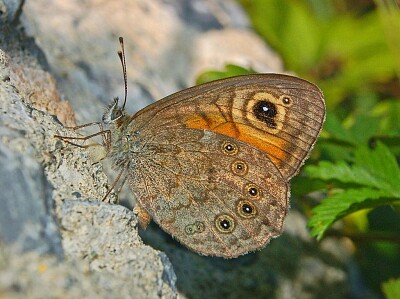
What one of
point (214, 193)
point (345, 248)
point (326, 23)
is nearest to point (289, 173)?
point (214, 193)

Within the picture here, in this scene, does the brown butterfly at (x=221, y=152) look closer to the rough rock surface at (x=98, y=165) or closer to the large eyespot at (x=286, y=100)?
the large eyespot at (x=286, y=100)

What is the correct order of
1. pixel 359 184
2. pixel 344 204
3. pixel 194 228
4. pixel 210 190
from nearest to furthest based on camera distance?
pixel 194 228
pixel 210 190
pixel 344 204
pixel 359 184

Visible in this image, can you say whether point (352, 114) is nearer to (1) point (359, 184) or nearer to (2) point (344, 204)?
(1) point (359, 184)

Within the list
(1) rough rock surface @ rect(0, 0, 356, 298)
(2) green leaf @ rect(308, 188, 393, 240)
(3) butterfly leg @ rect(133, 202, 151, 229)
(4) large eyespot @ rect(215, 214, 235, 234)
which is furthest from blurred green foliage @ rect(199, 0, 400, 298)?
(3) butterfly leg @ rect(133, 202, 151, 229)

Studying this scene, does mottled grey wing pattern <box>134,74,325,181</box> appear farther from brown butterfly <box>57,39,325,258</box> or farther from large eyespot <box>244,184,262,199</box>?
large eyespot <box>244,184,262,199</box>

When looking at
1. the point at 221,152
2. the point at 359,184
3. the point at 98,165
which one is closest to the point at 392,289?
the point at 359,184

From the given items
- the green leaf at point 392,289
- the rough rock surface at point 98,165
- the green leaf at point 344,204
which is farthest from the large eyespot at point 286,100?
the green leaf at point 392,289
